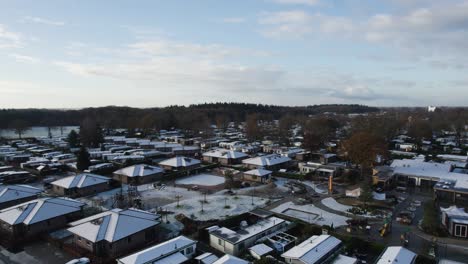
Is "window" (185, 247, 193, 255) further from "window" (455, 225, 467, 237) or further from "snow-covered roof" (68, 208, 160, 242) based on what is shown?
"window" (455, 225, 467, 237)

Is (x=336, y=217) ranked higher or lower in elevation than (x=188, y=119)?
lower

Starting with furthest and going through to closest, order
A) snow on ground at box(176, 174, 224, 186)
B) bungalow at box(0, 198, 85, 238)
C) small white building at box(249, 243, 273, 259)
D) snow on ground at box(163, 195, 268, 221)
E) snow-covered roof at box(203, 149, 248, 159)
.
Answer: snow-covered roof at box(203, 149, 248, 159) < snow on ground at box(176, 174, 224, 186) < snow on ground at box(163, 195, 268, 221) < bungalow at box(0, 198, 85, 238) < small white building at box(249, 243, 273, 259)

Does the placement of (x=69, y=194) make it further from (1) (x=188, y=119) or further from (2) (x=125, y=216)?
(1) (x=188, y=119)

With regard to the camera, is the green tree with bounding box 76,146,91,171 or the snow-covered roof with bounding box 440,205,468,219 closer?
the snow-covered roof with bounding box 440,205,468,219

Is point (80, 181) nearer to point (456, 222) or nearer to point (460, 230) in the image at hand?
point (456, 222)

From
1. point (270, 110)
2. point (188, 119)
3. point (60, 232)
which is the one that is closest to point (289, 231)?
point (60, 232)

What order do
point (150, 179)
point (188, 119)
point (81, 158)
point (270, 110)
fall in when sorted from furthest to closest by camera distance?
point (270, 110) → point (188, 119) → point (81, 158) → point (150, 179)

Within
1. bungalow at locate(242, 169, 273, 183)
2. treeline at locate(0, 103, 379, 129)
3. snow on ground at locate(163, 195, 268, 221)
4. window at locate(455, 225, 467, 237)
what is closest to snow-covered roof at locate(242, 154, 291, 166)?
bungalow at locate(242, 169, 273, 183)

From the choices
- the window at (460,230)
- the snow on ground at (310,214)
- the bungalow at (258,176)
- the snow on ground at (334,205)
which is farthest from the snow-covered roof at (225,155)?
the window at (460,230)

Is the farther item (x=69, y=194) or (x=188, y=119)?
(x=188, y=119)
